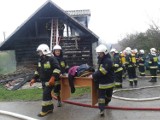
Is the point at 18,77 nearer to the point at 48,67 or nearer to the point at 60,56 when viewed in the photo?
the point at 60,56

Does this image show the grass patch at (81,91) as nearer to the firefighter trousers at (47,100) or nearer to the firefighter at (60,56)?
the firefighter at (60,56)

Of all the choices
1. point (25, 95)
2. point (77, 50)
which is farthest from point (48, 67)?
point (77, 50)

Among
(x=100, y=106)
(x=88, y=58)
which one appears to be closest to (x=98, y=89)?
(x=100, y=106)

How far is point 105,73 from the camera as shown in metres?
7.40

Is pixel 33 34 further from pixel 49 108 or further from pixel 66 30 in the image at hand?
pixel 49 108

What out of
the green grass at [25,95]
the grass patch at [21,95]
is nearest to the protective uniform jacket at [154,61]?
the green grass at [25,95]

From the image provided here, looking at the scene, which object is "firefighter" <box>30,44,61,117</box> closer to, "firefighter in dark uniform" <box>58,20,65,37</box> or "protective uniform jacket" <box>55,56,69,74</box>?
"protective uniform jacket" <box>55,56,69,74</box>

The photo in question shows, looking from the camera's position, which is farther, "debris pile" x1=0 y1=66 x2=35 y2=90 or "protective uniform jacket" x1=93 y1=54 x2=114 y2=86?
"debris pile" x1=0 y1=66 x2=35 y2=90

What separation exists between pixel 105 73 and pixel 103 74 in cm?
6

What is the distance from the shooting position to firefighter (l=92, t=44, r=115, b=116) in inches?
291

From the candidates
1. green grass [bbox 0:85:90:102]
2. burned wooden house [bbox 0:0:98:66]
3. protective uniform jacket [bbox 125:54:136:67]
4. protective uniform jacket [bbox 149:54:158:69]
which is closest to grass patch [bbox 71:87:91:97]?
green grass [bbox 0:85:90:102]

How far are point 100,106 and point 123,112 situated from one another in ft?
1.96

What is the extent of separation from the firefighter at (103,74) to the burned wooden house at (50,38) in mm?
10118

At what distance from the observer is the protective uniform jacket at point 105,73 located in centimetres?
739
